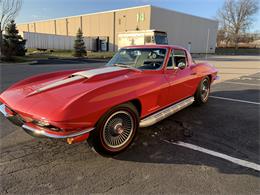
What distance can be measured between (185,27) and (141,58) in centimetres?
4008

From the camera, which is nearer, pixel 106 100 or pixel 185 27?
pixel 106 100

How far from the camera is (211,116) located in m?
4.62

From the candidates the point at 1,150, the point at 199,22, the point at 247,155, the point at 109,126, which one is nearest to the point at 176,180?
the point at 109,126

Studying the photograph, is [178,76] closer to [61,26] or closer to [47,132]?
[47,132]

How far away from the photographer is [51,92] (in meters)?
2.82

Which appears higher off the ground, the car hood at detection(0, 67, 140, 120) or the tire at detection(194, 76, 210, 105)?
the car hood at detection(0, 67, 140, 120)

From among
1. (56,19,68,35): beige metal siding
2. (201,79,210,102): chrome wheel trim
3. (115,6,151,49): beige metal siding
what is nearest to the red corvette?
(201,79,210,102): chrome wheel trim

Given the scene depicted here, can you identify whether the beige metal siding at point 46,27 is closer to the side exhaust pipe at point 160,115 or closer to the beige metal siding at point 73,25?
the beige metal siding at point 73,25

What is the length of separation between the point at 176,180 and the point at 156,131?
1.36 meters

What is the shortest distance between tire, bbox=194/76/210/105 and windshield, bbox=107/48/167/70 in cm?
165

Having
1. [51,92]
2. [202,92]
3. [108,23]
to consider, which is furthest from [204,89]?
[108,23]

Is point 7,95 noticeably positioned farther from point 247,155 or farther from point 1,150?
point 247,155

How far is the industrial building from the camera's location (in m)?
34.3

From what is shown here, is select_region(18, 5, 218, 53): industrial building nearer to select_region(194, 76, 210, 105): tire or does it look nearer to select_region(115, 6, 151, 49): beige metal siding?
select_region(115, 6, 151, 49): beige metal siding
